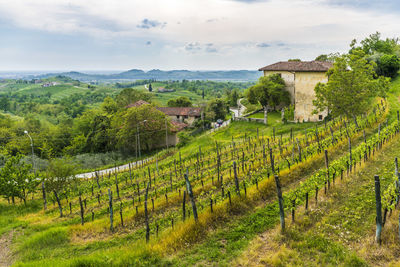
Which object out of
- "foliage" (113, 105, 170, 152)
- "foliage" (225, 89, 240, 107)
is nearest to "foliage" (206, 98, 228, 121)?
"foliage" (113, 105, 170, 152)

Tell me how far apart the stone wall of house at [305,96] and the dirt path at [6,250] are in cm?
3932

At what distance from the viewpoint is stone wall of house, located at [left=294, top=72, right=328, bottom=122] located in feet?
138

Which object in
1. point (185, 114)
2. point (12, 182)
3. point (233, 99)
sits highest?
point (233, 99)

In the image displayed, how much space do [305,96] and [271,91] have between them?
610cm

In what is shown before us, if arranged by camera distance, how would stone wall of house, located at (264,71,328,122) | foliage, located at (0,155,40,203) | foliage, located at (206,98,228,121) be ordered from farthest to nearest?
1. foliage, located at (206,98,228,121)
2. stone wall of house, located at (264,71,328,122)
3. foliage, located at (0,155,40,203)

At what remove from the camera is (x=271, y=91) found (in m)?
46.8

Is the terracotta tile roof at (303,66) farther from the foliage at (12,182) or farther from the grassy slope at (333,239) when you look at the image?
the foliage at (12,182)

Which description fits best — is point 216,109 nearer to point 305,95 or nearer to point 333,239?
point 305,95

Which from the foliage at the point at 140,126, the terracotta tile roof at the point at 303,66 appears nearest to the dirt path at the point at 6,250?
the foliage at the point at 140,126

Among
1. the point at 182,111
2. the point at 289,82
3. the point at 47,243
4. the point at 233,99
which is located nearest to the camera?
the point at 47,243

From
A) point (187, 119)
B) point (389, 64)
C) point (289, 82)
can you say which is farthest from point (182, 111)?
point (389, 64)

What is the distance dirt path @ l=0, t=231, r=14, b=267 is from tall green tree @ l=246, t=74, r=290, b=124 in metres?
41.2

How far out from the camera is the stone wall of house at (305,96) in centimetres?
4197

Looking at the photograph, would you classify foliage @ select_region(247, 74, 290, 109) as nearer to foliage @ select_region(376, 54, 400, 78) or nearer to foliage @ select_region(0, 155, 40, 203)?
foliage @ select_region(376, 54, 400, 78)
